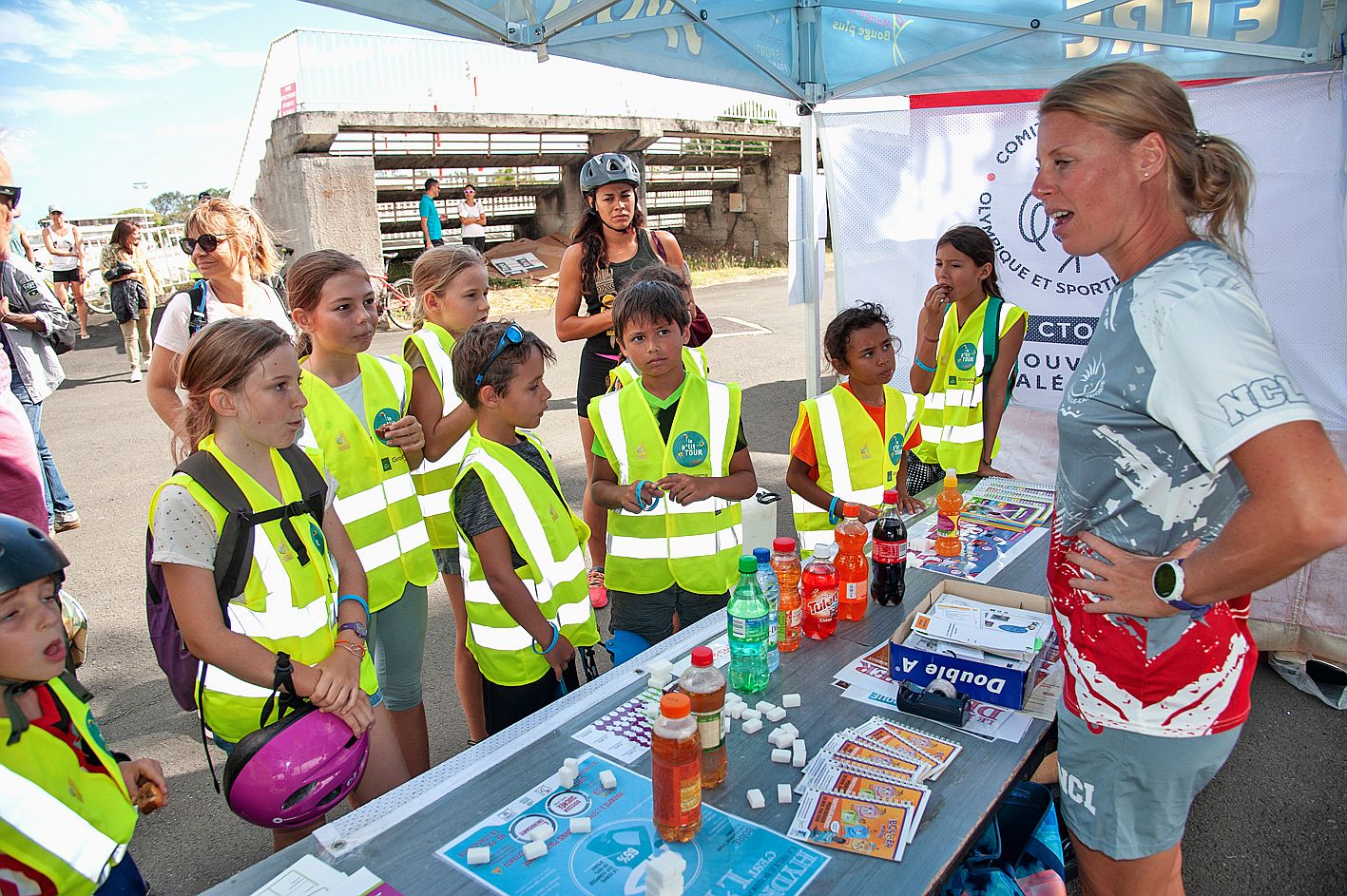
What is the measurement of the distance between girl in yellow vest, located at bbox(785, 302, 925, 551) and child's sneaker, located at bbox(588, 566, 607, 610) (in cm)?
83

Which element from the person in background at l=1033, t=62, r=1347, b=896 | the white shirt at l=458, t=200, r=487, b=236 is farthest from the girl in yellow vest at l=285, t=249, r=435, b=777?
the white shirt at l=458, t=200, r=487, b=236

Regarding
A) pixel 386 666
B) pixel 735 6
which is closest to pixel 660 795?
pixel 386 666

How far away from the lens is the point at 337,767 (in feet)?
6.58

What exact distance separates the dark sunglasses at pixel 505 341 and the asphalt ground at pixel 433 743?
1.73 m

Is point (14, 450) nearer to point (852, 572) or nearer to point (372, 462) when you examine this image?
point (372, 462)

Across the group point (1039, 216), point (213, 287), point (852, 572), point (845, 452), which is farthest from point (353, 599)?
point (1039, 216)

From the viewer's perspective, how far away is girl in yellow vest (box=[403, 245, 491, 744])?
128 inches

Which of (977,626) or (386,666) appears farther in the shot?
(386,666)

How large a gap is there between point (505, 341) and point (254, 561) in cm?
95

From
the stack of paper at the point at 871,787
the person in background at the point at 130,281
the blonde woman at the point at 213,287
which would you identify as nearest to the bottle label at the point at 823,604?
the stack of paper at the point at 871,787

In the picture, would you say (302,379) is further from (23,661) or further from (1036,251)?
(1036,251)

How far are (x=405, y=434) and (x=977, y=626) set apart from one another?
1998 millimetres

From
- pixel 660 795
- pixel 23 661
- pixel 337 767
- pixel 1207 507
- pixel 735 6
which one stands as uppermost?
pixel 735 6

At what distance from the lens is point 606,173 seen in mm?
4090
